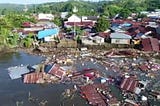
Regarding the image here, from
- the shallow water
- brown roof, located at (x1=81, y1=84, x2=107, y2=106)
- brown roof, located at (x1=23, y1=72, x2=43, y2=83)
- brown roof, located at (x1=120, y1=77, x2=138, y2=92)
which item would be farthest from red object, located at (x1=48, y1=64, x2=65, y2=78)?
brown roof, located at (x1=120, y1=77, x2=138, y2=92)

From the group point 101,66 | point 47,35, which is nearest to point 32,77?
point 101,66

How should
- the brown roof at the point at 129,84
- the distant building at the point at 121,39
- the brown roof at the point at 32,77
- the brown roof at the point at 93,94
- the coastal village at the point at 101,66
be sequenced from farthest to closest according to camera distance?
the distant building at the point at 121,39 < the brown roof at the point at 32,77 < the brown roof at the point at 129,84 < the coastal village at the point at 101,66 < the brown roof at the point at 93,94

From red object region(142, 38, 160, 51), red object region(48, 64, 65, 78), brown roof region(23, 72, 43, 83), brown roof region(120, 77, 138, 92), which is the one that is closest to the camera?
brown roof region(120, 77, 138, 92)

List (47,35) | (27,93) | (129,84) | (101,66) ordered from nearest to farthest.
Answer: (27,93) < (129,84) < (101,66) < (47,35)

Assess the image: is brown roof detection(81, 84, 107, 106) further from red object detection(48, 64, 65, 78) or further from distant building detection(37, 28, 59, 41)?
distant building detection(37, 28, 59, 41)

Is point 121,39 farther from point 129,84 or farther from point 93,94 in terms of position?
point 93,94

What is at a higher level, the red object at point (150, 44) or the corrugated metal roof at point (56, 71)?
the red object at point (150, 44)

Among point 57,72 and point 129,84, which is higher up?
point 57,72

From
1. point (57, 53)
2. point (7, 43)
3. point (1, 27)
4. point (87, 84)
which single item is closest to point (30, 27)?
point (1, 27)

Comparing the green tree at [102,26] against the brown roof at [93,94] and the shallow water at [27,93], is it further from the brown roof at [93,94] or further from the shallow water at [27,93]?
the brown roof at [93,94]

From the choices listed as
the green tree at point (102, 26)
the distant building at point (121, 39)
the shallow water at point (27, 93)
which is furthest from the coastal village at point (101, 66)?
the green tree at point (102, 26)
